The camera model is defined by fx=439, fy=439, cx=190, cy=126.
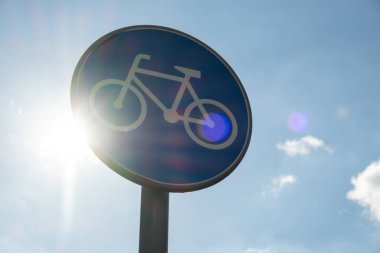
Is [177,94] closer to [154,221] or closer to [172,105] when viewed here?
[172,105]

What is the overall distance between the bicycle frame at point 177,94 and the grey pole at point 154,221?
1.14 ft

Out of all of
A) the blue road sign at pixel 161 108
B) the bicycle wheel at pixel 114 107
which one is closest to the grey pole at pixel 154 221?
the blue road sign at pixel 161 108

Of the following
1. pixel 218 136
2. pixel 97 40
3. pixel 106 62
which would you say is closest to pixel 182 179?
pixel 218 136

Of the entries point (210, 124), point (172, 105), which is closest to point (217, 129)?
point (210, 124)

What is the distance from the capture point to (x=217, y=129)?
2113 millimetres

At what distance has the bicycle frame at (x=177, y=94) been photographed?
199cm

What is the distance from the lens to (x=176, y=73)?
216 cm

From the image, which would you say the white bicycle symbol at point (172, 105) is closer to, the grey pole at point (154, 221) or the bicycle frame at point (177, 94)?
the bicycle frame at point (177, 94)

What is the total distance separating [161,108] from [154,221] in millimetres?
519

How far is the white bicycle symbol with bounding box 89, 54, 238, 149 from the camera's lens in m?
1.92

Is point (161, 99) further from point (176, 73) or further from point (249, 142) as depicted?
point (249, 142)

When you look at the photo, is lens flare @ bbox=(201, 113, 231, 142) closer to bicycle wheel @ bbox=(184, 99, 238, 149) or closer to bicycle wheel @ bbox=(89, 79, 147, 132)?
bicycle wheel @ bbox=(184, 99, 238, 149)

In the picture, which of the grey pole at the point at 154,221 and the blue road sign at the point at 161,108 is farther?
the blue road sign at the point at 161,108

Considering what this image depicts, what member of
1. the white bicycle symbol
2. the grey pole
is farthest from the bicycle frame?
the grey pole
